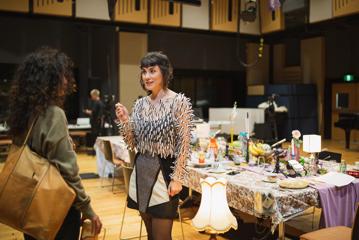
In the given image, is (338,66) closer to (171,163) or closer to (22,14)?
(22,14)

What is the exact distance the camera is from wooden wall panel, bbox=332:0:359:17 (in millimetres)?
8688

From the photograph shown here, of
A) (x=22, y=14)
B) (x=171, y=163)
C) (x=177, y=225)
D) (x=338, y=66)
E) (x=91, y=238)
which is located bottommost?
(x=177, y=225)

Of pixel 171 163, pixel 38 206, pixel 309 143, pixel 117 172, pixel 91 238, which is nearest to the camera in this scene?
pixel 38 206

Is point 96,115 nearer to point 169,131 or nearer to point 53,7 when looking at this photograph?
point 53,7

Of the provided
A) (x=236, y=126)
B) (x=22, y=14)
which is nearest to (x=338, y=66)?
(x=236, y=126)

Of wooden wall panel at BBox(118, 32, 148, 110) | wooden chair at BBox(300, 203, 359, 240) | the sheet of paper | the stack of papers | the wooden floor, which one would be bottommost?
the wooden floor

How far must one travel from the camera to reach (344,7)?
8977 mm

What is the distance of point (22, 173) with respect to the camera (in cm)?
158

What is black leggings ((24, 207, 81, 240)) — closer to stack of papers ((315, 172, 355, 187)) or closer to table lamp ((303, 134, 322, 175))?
stack of papers ((315, 172, 355, 187))

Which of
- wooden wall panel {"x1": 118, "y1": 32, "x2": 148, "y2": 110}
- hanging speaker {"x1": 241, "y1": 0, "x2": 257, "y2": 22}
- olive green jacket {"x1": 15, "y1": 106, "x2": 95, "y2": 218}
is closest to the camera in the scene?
olive green jacket {"x1": 15, "y1": 106, "x2": 95, "y2": 218}

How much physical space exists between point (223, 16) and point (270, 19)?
5.08ft

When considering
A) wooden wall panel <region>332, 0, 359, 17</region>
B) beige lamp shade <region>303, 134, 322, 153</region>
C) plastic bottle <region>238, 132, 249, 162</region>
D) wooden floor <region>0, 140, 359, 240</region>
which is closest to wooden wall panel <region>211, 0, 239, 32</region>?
wooden wall panel <region>332, 0, 359, 17</region>

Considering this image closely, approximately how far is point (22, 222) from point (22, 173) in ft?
0.69

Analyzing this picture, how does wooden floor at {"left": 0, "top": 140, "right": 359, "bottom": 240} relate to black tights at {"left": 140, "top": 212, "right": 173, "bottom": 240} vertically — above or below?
below
